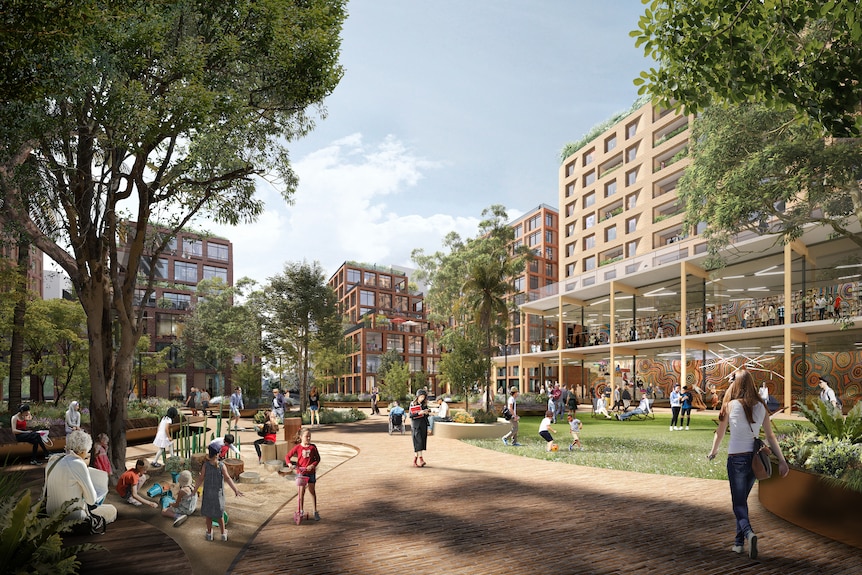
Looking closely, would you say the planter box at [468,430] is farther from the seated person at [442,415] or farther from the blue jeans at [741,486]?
the blue jeans at [741,486]

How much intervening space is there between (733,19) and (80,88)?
8616 mm

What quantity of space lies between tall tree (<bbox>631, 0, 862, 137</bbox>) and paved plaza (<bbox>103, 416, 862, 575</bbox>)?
4944 millimetres

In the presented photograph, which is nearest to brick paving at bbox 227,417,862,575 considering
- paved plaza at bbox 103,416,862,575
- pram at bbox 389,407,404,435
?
paved plaza at bbox 103,416,862,575

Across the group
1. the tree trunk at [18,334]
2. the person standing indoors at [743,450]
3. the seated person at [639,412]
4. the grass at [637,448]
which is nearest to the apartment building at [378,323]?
the seated person at [639,412]

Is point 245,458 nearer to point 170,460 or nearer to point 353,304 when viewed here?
point 170,460

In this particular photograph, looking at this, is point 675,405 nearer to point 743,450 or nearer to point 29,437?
point 743,450

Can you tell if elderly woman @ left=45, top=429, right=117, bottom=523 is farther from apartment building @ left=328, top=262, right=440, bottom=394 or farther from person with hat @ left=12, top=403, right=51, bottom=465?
apartment building @ left=328, top=262, right=440, bottom=394

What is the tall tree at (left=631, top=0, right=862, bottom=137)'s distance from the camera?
21.5ft

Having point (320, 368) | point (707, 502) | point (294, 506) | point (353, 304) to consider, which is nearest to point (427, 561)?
point (294, 506)

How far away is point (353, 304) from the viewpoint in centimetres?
8806

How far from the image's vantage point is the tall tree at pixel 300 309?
30.2 m

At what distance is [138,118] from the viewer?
8508mm

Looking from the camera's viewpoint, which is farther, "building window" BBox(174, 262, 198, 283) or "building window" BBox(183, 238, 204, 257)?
"building window" BBox(183, 238, 204, 257)

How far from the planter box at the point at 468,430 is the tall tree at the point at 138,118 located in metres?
10.7
